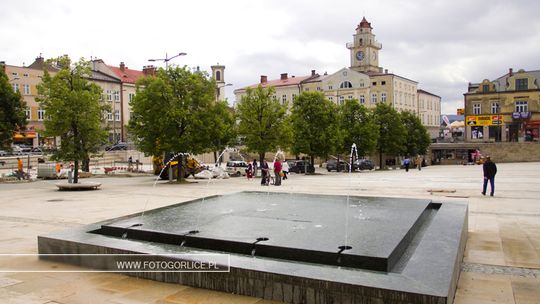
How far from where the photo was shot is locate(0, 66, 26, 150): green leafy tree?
104 feet

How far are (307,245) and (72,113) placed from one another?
21.0 m

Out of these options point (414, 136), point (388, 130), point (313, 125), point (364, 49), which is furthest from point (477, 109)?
point (313, 125)

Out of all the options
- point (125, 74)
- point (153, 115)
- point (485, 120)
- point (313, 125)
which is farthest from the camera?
point (125, 74)

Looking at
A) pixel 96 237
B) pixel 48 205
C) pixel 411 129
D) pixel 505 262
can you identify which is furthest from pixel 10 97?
pixel 411 129

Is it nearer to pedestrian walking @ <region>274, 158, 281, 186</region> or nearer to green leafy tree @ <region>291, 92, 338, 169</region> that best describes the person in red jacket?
pedestrian walking @ <region>274, 158, 281, 186</region>

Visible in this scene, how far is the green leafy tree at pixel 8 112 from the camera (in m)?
31.8

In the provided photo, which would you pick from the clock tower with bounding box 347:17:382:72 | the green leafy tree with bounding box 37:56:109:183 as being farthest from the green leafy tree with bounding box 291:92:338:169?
the clock tower with bounding box 347:17:382:72

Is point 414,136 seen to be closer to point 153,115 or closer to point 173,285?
point 153,115

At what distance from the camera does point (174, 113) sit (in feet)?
84.8

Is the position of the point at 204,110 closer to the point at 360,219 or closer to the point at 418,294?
the point at 360,219

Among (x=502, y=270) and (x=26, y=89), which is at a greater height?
(x=26, y=89)

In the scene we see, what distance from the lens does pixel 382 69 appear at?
94.9 metres

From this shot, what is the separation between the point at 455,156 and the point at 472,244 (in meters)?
Result: 68.8

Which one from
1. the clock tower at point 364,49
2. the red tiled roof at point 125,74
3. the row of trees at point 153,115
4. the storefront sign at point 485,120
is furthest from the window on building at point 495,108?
the red tiled roof at point 125,74
